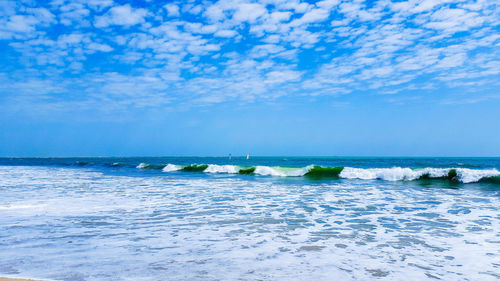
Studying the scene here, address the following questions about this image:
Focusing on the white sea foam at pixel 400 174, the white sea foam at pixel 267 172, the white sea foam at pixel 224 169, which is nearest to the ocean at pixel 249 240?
the white sea foam at pixel 400 174

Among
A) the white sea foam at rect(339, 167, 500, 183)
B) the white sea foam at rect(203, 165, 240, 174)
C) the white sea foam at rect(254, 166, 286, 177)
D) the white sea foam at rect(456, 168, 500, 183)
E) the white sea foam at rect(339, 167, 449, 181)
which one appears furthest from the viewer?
the white sea foam at rect(203, 165, 240, 174)

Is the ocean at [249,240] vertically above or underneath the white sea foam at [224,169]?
above

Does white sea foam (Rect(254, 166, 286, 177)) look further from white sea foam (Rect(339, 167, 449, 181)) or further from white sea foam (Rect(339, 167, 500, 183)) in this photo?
white sea foam (Rect(339, 167, 449, 181))

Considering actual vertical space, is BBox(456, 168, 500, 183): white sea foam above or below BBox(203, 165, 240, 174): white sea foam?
above

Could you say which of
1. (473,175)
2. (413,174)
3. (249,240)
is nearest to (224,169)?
(413,174)

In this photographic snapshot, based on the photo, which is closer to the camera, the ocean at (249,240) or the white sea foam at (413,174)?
the ocean at (249,240)

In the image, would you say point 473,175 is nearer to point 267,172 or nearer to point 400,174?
point 400,174

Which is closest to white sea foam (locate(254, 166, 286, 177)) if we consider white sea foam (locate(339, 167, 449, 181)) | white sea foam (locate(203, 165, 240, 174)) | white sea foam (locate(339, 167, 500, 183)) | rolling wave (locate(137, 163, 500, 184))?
rolling wave (locate(137, 163, 500, 184))

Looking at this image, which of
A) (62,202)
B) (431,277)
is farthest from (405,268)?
(62,202)

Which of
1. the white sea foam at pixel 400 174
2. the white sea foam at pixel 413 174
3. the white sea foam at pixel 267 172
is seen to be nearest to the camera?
the white sea foam at pixel 413 174

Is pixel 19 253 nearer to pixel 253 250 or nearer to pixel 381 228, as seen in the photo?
pixel 253 250

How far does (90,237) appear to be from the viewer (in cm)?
528

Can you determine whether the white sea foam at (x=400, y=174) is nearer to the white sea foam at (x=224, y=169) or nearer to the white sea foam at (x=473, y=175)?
the white sea foam at (x=473, y=175)

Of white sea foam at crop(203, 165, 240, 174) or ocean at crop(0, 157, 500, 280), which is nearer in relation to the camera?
ocean at crop(0, 157, 500, 280)
